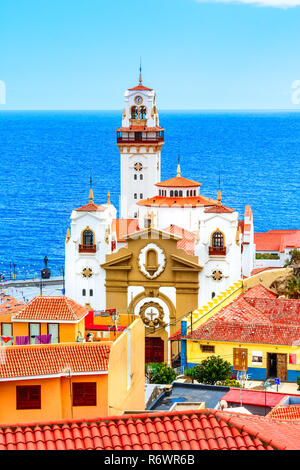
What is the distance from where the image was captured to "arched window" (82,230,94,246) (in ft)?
191

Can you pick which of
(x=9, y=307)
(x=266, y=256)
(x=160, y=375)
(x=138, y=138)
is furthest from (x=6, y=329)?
(x=266, y=256)

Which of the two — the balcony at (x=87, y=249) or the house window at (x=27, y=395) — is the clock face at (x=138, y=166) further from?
the house window at (x=27, y=395)

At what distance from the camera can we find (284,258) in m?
81.0

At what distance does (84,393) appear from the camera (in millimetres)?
26578

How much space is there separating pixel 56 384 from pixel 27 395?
884 mm

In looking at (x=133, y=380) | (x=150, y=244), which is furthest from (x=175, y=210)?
(x=133, y=380)

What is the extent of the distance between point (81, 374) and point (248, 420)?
26.4ft

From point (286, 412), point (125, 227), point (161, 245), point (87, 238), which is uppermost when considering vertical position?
point (125, 227)

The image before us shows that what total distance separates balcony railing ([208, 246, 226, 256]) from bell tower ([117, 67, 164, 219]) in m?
23.3

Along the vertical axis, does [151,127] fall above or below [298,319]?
above

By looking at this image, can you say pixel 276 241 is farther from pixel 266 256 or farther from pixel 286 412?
pixel 286 412
